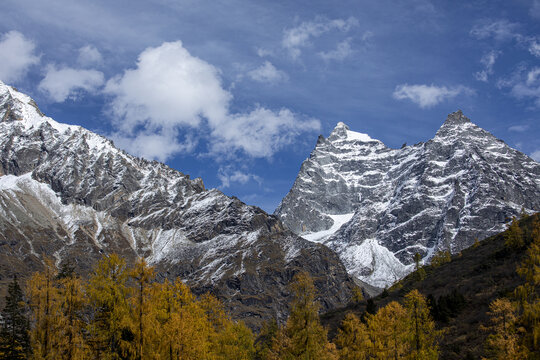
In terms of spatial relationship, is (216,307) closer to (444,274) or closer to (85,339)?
(85,339)

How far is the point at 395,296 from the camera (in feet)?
354

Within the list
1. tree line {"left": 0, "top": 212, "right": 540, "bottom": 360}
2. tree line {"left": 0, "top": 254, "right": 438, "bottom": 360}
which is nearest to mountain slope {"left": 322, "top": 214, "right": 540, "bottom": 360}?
tree line {"left": 0, "top": 212, "right": 540, "bottom": 360}

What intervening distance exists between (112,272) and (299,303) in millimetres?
13615

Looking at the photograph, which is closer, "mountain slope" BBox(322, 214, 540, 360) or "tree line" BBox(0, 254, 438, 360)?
"tree line" BBox(0, 254, 438, 360)

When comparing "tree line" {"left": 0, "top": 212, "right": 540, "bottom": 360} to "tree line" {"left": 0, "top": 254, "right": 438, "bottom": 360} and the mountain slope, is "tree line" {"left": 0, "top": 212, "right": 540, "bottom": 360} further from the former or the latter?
the mountain slope

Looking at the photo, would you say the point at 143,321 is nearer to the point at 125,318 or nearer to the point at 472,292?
the point at 125,318

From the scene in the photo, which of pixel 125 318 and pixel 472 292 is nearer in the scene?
pixel 125 318

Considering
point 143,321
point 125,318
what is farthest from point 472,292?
point 125,318

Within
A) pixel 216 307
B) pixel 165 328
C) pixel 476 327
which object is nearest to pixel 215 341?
pixel 216 307

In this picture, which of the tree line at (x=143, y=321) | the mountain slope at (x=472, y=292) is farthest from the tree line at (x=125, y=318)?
the mountain slope at (x=472, y=292)

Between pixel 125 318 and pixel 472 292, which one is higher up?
pixel 472 292

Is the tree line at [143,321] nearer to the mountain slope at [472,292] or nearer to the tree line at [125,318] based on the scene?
the tree line at [125,318]

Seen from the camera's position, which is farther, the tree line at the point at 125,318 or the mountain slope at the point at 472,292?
the mountain slope at the point at 472,292

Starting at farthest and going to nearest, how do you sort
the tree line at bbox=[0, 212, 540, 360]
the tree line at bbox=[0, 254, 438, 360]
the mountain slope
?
the mountain slope
the tree line at bbox=[0, 212, 540, 360]
the tree line at bbox=[0, 254, 438, 360]
